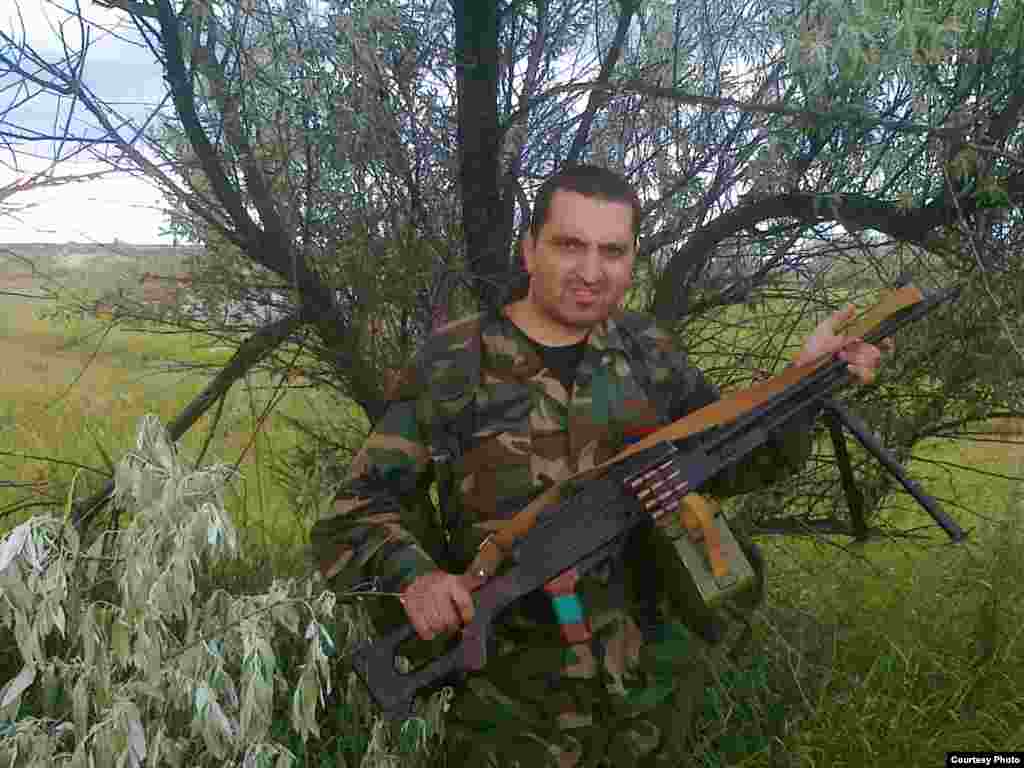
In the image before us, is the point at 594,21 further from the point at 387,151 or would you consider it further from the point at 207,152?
the point at 207,152

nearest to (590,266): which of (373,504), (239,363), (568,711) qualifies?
(373,504)

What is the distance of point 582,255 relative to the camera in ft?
6.86

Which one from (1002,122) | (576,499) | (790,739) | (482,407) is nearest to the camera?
(576,499)

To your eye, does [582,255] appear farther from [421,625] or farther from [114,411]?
[114,411]

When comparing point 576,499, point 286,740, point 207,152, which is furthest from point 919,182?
point 286,740

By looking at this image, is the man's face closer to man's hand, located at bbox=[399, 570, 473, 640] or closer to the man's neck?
the man's neck

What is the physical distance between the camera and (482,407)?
7.30 ft

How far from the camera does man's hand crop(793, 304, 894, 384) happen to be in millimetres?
2031

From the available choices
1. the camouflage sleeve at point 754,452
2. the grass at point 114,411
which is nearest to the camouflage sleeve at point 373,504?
the camouflage sleeve at point 754,452

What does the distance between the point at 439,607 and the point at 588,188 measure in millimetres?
1007

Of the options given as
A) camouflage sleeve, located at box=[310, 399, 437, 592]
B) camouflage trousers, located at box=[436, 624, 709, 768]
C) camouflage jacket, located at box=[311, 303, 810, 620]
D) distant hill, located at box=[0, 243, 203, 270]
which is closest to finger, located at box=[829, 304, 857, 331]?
camouflage jacket, located at box=[311, 303, 810, 620]

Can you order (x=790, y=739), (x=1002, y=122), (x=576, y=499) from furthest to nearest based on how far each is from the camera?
1. (x=790, y=739)
2. (x=1002, y=122)
3. (x=576, y=499)

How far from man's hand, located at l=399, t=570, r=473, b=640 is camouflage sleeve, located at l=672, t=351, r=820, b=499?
0.66 metres

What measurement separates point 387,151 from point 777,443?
1.64m
